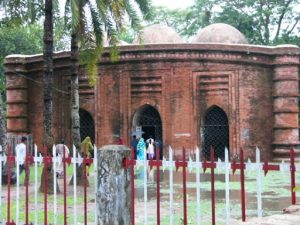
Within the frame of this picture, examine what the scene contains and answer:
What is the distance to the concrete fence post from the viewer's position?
152 inches

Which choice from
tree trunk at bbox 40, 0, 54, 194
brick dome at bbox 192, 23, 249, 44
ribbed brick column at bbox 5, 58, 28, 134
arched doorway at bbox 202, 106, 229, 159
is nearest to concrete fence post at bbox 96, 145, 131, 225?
tree trunk at bbox 40, 0, 54, 194

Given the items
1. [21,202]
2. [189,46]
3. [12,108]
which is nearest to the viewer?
[21,202]

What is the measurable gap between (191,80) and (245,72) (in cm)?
175

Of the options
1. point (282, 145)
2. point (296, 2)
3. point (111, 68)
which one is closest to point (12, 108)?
point (111, 68)

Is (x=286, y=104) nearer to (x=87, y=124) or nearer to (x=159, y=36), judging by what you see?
Result: (x=159, y=36)

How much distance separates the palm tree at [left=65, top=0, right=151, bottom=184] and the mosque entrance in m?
4.70

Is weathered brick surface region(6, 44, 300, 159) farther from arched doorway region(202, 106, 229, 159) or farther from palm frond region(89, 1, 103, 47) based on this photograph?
palm frond region(89, 1, 103, 47)

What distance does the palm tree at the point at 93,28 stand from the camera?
1020 centimetres

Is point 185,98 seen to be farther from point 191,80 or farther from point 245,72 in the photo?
point 245,72

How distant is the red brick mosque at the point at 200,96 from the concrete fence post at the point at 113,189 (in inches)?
442

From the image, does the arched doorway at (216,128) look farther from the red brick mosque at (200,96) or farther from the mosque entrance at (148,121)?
the mosque entrance at (148,121)

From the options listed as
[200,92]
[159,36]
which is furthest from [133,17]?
[159,36]

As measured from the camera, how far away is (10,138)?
52.6ft

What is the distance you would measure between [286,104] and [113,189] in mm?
12666
